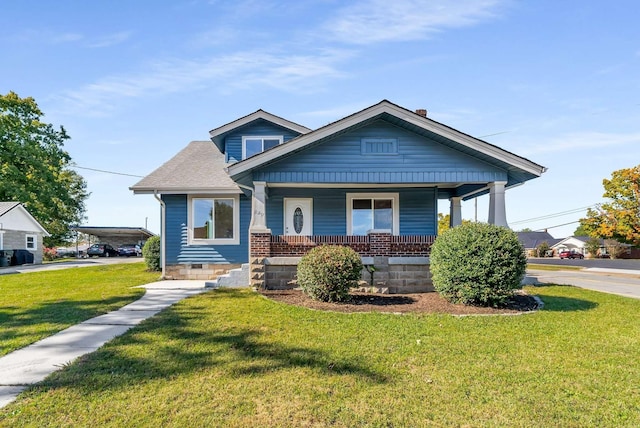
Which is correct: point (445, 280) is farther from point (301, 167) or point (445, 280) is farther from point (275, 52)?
point (275, 52)

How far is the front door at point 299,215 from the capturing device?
540 inches

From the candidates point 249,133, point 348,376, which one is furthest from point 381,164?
point 348,376

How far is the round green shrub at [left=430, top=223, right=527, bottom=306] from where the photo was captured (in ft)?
25.7

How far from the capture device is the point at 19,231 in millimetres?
28484

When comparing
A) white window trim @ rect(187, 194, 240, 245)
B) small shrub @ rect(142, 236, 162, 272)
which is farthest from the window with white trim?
white window trim @ rect(187, 194, 240, 245)

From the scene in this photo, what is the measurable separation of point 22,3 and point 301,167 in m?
8.31

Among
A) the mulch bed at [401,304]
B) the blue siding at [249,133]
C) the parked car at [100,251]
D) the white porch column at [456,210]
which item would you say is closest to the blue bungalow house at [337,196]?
the blue siding at [249,133]

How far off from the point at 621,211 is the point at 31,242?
6254cm

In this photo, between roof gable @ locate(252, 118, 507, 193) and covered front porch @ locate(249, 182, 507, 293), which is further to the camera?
roof gable @ locate(252, 118, 507, 193)

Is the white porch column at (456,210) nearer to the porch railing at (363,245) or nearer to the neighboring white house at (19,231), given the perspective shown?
the porch railing at (363,245)

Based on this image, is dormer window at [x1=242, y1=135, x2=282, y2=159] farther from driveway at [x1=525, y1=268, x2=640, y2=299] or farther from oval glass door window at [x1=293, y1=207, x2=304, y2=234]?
driveway at [x1=525, y1=268, x2=640, y2=299]

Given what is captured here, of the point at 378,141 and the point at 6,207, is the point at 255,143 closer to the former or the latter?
the point at 378,141

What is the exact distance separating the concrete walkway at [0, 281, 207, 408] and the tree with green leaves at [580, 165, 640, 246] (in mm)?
56385

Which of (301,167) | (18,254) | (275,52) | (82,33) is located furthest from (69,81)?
(18,254)
